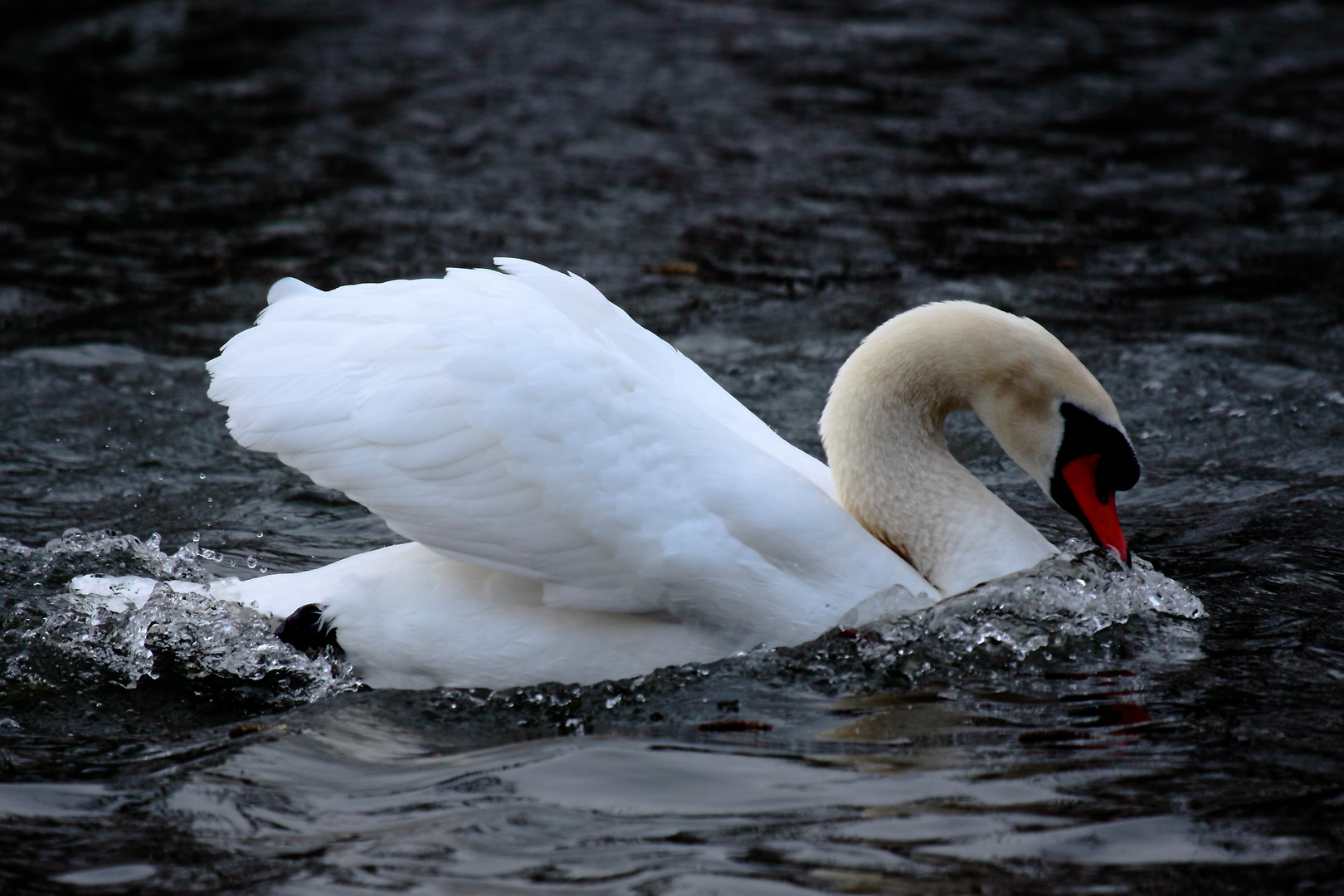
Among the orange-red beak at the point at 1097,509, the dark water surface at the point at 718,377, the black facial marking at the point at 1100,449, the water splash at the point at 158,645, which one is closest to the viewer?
the dark water surface at the point at 718,377

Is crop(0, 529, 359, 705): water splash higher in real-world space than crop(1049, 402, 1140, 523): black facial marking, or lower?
lower

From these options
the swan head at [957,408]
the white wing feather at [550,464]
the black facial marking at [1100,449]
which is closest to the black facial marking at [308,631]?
the white wing feather at [550,464]

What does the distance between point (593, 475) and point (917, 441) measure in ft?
3.84

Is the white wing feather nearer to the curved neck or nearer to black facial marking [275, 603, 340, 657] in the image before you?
the curved neck

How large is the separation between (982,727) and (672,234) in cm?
649

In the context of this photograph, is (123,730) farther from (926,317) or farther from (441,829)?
(926,317)

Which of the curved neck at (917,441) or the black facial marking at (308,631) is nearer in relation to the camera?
the black facial marking at (308,631)

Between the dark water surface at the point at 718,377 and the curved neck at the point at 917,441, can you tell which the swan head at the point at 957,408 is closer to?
the curved neck at the point at 917,441

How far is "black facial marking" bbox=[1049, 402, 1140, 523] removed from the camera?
15.0 feet

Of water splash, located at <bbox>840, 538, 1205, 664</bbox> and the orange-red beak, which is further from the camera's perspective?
the orange-red beak

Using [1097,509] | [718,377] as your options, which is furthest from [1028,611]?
[718,377]

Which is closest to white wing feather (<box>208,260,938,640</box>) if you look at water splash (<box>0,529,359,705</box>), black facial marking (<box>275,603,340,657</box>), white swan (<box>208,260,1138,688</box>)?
white swan (<box>208,260,1138,688</box>)

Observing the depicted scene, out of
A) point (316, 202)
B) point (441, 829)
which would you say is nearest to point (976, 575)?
point (441, 829)

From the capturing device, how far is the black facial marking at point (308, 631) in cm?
437
